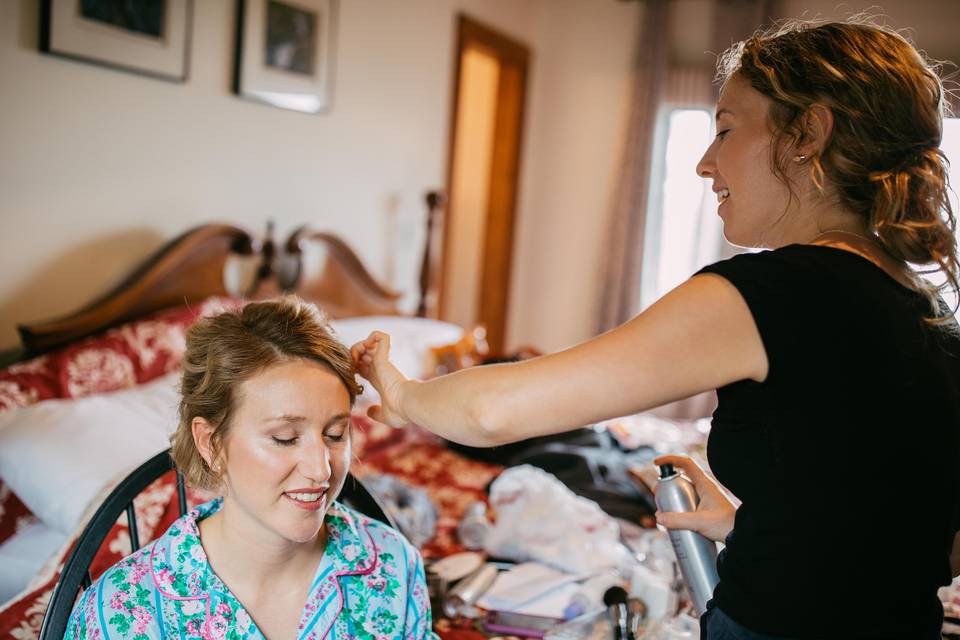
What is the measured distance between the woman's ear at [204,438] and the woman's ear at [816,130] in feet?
3.02

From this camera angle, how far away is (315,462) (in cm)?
118

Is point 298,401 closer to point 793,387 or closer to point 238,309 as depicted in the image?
point 238,309

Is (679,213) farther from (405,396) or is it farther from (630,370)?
(630,370)

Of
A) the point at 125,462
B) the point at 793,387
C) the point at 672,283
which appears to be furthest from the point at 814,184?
the point at 672,283

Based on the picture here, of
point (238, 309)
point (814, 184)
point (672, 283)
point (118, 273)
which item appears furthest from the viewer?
point (672, 283)

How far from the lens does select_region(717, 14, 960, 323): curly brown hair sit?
932mm

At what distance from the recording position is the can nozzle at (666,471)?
1266mm

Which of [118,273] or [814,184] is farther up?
[814,184]

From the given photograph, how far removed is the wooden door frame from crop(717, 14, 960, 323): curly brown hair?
3659mm

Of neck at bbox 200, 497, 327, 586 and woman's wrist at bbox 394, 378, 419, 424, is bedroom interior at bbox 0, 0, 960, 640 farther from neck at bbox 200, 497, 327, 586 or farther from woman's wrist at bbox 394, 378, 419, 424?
woman's wrist at bbox 394, 378, 419, 424

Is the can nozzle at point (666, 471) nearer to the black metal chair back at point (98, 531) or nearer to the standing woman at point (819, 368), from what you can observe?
the standing woman at point (819, 368)

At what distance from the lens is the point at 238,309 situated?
132cm

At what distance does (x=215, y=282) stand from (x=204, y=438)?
162cm

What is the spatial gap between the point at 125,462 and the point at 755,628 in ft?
4.70
